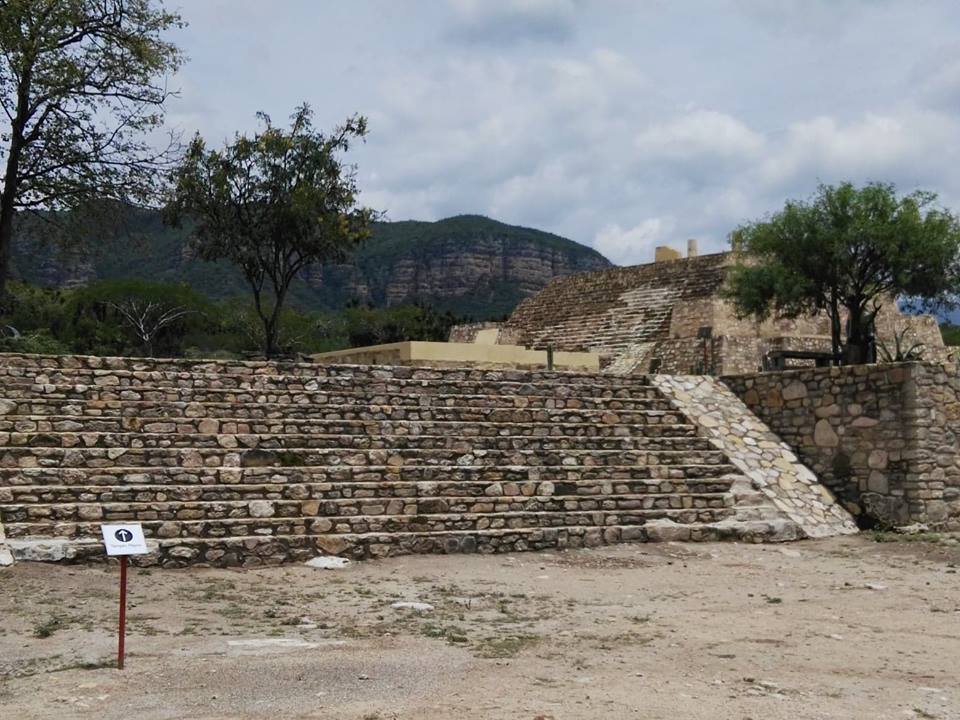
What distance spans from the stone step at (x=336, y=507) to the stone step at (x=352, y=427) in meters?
1.23

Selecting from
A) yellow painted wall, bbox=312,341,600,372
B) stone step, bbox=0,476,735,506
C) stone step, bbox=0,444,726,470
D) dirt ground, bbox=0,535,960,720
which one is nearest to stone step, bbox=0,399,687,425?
stone step, bbox=0,444,726,470

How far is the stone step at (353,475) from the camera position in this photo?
9414 mm

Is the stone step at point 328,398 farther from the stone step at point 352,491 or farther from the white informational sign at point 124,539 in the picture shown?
the white informational sign at point 124,539

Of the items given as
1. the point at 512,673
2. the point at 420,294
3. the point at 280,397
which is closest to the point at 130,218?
the point at 280,397

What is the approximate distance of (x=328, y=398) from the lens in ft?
39.2

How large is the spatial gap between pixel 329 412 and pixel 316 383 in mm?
492

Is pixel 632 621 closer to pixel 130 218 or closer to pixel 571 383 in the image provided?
pixel 571 383

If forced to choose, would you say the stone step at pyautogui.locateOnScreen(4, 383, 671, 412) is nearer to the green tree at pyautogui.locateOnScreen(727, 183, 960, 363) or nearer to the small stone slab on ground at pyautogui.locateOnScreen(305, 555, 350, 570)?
the small stone slab on ground at pyautogui.locateOnScreen(305, 555, 350, 570)

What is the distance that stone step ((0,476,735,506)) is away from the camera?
9219 mm

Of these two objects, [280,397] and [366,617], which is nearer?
[366,617]

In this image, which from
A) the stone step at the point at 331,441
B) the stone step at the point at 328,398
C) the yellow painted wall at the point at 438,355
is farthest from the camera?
the yellow painted wall at the point at 438,355

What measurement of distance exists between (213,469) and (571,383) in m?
5.22

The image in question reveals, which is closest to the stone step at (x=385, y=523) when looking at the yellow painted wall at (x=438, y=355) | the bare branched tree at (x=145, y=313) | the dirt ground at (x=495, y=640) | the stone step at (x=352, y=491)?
the stone step at (x=352, y=491)

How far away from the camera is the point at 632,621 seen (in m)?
7.13
